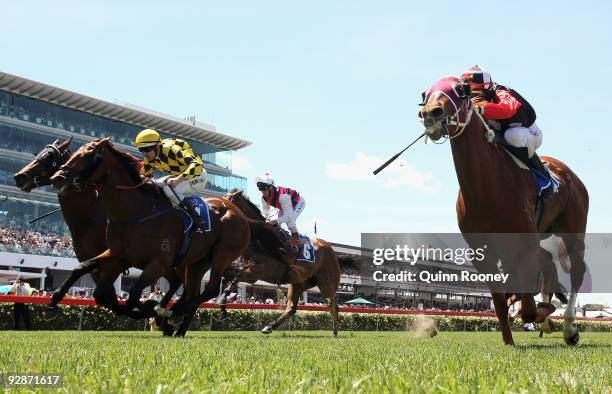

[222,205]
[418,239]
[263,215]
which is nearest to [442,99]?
[222,205]

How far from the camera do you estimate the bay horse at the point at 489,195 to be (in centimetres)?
589

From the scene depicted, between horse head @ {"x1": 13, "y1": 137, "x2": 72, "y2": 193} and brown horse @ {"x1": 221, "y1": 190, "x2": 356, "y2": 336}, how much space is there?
11.2ft

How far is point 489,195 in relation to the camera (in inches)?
235

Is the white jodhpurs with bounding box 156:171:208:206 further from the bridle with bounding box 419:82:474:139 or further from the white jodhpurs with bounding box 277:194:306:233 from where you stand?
the bridle with bounding box 419:82:474:139

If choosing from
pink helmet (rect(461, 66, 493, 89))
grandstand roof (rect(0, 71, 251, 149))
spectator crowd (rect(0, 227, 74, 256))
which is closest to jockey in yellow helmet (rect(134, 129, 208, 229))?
pink helmet (rect(461, 66, 493, 89))

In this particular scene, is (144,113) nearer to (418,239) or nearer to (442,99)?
(418,239)

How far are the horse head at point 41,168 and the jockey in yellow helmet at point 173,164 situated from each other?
1.38 metres

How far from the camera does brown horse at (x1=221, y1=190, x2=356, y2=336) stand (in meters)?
12.6

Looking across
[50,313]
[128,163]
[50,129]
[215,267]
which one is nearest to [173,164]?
[128,163]

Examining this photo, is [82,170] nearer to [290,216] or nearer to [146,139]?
[146,139]

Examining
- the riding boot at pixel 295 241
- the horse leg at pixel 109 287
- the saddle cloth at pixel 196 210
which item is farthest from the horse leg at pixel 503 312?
the riding boot at pixel 295 241

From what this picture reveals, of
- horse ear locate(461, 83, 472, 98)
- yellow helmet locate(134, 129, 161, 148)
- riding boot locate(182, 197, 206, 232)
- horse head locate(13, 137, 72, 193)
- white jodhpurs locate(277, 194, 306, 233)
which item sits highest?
horse ear locate(461, 83, 472, 98)

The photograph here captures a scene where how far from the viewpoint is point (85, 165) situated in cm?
827

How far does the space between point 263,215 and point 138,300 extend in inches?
202
